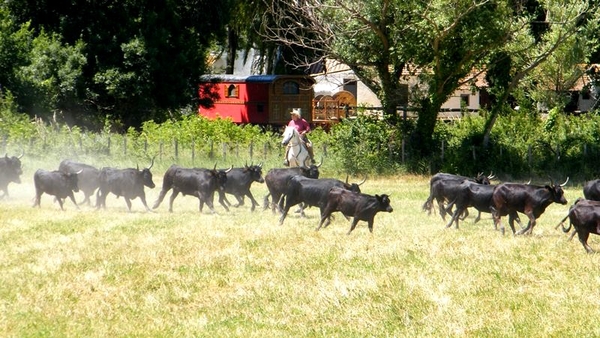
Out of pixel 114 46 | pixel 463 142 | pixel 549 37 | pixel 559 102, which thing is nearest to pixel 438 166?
pixel 463 142

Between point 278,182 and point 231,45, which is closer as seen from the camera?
point 278,182

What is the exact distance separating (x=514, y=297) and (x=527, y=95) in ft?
95.3

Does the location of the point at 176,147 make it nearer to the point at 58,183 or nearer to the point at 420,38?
the point at 420,38

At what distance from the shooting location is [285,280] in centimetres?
1488

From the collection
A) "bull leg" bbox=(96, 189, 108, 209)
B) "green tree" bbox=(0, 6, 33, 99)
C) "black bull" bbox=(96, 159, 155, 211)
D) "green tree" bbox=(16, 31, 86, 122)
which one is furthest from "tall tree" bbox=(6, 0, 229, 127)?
"black bull" bbox=(96, 159, 155, 211)

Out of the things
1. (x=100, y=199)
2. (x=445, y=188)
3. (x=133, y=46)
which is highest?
(x=133, y=46)

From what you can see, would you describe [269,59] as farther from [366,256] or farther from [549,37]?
[366,256]

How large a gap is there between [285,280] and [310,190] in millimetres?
5433

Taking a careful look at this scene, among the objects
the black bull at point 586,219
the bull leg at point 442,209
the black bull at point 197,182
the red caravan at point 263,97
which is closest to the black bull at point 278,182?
the black bull at point 197,182

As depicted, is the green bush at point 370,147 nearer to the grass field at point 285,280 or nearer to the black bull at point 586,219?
the grass field at point 285,280

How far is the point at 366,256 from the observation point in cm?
1639

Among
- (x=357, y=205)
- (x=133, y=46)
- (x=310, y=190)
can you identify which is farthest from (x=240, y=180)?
(x=133, y=46)

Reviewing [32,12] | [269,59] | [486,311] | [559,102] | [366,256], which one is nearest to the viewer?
[486,311]

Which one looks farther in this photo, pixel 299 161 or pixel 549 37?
pixel 549 37
